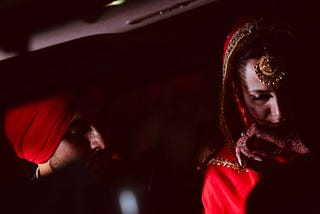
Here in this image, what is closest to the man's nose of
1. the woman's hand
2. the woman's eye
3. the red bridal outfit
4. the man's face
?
the man's face

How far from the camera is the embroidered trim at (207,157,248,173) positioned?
2.10 metres

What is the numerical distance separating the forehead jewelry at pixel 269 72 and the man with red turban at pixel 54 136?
0.88 meters

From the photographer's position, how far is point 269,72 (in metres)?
2.05

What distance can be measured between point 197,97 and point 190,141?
23 centimetres

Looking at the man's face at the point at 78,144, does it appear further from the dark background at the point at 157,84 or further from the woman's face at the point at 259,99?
the woman's face at the point at 259,99

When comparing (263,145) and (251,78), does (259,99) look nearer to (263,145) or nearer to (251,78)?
(251,78)

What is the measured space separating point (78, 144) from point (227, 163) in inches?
30.9

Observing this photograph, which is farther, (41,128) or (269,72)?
(41,128)

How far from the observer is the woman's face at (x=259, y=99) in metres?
2.08

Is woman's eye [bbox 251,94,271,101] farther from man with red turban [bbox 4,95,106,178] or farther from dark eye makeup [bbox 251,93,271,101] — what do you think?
man with red turban [bbox 4,95,106,178]

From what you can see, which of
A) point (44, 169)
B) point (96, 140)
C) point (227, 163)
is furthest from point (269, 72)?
point (44, 169)

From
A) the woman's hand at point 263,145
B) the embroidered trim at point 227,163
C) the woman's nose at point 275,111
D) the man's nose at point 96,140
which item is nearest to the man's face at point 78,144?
the man's nose at point 96,140

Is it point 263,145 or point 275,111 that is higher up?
point 275,111

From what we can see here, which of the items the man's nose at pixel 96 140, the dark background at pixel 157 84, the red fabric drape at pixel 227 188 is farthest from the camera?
the man's nose at pixel 96 140
